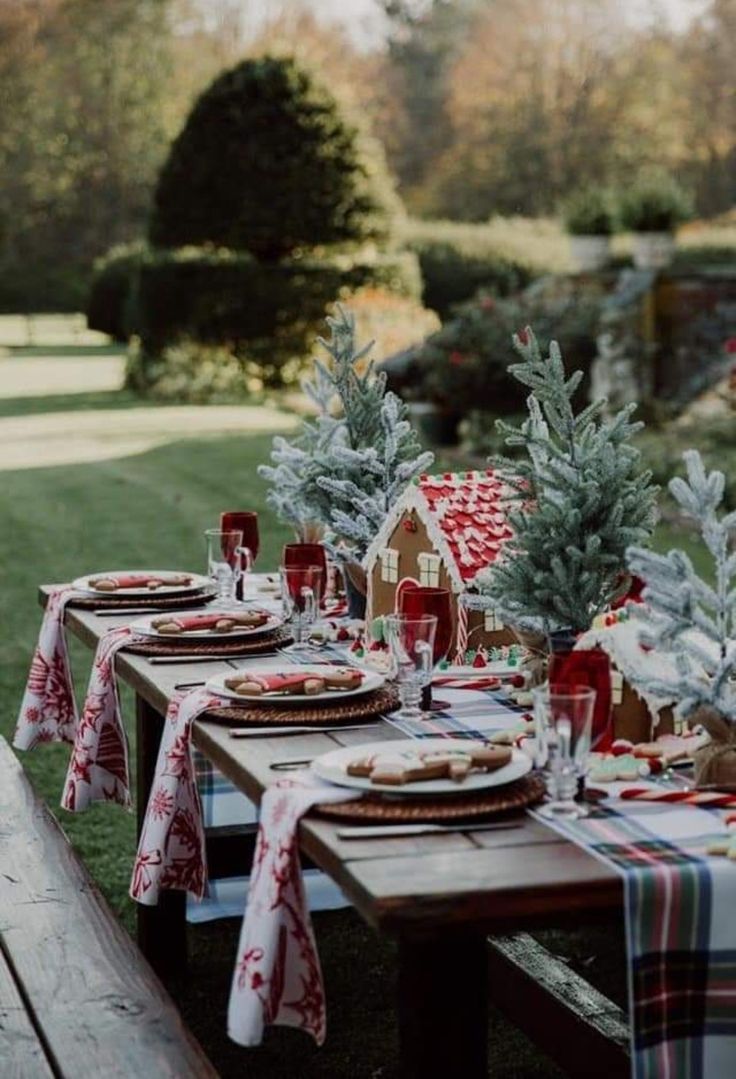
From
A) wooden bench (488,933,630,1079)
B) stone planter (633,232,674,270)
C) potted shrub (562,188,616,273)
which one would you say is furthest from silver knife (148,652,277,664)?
potted shrub (562,188,616,273)

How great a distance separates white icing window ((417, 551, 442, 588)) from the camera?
3633 millimetres

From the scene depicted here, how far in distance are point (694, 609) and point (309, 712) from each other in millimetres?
786

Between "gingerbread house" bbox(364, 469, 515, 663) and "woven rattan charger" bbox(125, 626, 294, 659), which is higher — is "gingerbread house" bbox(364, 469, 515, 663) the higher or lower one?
the higher one

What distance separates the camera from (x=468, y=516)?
3.69 metres

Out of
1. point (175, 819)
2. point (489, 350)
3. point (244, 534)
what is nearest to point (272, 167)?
point (489, 350)

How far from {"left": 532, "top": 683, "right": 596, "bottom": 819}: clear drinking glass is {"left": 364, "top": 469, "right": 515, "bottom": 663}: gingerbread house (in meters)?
0.95

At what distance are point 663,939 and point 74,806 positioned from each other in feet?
6.07

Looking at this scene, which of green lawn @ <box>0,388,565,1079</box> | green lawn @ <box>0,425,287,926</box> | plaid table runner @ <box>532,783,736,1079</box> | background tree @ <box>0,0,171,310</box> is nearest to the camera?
plaid table runner @ <box>532,783,736,1079</box>

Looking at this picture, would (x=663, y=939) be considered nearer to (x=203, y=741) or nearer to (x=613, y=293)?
(x=203, y=741)

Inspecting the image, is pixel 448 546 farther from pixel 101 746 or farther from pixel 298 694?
pixel 101 746

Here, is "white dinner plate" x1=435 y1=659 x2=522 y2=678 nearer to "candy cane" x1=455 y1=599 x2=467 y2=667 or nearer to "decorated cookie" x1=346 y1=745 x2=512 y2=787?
"candy cane" x1=455 y1=599 x2=467 y2=667

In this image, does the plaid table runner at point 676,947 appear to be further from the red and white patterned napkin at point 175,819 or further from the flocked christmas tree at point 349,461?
the flocked christmas tree at point 349,461

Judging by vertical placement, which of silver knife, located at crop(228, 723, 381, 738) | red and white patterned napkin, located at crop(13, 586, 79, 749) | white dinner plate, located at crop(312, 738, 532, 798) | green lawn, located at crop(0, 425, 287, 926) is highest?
white dinner plate, located at crop(312, 738, 532, 798)

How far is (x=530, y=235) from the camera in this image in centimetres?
2897
